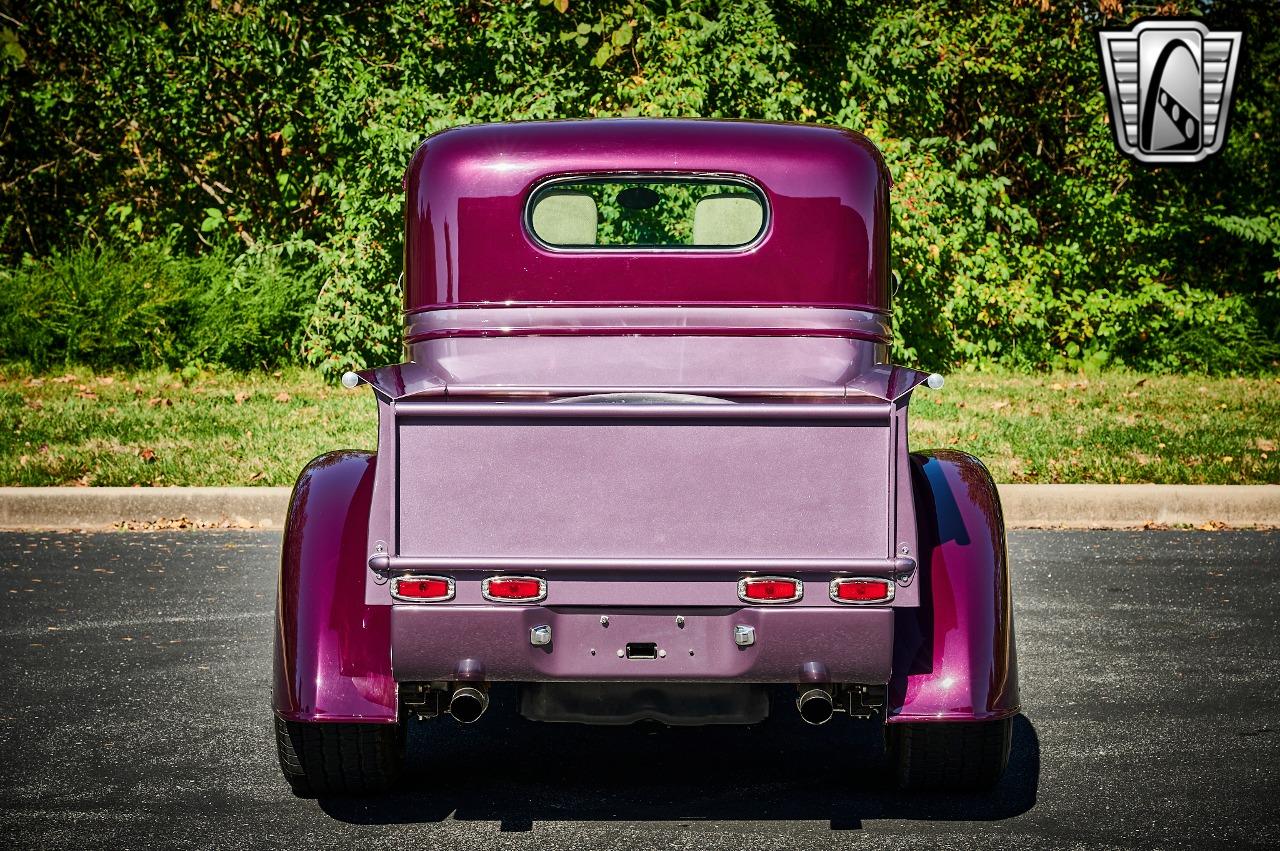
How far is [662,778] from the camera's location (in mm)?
4707

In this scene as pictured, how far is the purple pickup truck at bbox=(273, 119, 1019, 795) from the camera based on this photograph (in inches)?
148

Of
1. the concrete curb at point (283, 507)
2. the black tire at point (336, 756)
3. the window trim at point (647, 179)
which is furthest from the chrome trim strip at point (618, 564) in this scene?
the concrete curb at point (283, 507)

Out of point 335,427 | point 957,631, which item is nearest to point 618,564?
point 957,631

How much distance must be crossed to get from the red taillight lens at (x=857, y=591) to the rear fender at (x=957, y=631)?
252 mm

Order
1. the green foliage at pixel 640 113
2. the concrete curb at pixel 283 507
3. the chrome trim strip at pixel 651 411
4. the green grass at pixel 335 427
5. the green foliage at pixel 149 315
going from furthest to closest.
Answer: the green foliage at pixel 149 315 → the green foliage at pixel 640 113 → the green grass at pixel 335 427 → the concrete curb at pixel 283 507 → the chrome trim strip at pixel 651 411

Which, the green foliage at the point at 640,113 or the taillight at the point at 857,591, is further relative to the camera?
the green foliage at the point at 640,113

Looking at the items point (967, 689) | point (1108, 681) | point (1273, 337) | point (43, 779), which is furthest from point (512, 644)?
point (1273, 337)

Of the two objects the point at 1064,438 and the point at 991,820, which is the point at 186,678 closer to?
the point at 991,820

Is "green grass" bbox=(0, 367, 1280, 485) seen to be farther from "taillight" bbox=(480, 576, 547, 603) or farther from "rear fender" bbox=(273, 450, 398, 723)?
"taillight" bbox=(480, 576, 547, 603)

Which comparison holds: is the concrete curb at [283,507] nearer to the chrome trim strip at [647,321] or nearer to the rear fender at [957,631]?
the chrome trim strip at [647,321]

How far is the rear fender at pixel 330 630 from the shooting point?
4086 mm

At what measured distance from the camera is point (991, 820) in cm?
427

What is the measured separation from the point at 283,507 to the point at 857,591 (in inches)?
227

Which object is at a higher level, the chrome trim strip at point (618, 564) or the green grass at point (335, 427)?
the chrome trim strip at point (618, 564)
